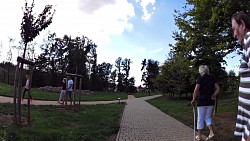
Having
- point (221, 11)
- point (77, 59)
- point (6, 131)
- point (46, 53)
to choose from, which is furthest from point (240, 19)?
point (46, 53)

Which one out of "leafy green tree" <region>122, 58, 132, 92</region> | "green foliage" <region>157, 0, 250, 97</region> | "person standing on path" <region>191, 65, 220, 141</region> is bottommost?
"person standing on path" <region>191, 65, 220, 141</region>

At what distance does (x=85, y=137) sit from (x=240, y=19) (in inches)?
254

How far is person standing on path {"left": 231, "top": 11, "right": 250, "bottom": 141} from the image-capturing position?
2.58m

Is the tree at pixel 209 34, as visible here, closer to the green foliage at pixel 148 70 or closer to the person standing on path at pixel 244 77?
the person standing on path at pixel 244 77

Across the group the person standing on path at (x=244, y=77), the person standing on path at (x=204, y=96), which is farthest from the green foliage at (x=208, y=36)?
the person standing on path at (x=244, y=77)

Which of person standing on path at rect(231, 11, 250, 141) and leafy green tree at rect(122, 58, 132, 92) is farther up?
leafy green tree at rect(122, 58, 132, 92)

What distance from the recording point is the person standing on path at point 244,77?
2584 mm

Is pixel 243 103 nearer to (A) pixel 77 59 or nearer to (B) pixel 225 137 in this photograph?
(B) pixel 225 137

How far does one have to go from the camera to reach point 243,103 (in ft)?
8.75

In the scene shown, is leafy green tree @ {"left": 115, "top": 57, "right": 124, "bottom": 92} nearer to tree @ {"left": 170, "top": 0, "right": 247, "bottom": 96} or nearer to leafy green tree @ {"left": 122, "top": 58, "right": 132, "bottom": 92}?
leafy green tree @ {"left": 122, "top": 58, "right": 132, "bottom": 92}

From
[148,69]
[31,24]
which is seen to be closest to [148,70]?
[148,69]

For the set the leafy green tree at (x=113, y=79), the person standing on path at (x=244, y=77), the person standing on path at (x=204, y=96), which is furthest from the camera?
the leafy green tree at (x=113, y=79)

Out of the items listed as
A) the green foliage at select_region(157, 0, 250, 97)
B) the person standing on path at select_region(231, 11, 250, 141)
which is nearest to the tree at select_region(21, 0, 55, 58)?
the green foliage at select_region(157, 0, 250, 97)

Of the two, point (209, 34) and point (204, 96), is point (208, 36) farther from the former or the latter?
point (204, 96)
